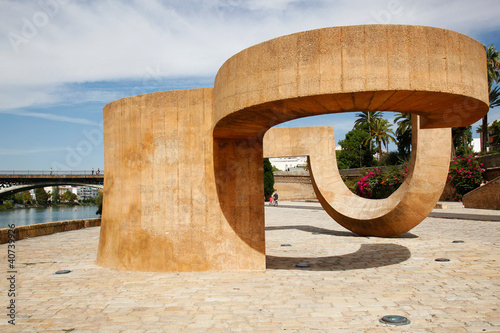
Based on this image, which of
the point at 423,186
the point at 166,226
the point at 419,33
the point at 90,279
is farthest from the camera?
the point at 423,186

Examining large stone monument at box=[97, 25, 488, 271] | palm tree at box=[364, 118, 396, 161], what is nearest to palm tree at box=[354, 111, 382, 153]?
palm tree at box=[364, 118, 396, 161]

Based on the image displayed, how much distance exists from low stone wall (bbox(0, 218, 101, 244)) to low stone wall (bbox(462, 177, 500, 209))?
71.8 feet

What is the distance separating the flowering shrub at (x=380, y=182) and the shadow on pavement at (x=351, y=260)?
59.9 feet

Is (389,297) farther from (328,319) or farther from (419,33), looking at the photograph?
(419,33)

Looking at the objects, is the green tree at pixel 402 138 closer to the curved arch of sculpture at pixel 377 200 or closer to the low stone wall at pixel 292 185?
the low stone wall at pixel 292 185

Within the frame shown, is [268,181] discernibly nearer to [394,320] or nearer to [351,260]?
[351,260]

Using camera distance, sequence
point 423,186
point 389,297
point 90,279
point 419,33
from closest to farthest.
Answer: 1. point 419,33
2. point 389,297
3. point 90,279
4. point 423,186

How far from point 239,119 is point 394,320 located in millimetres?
3726

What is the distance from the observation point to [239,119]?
6.40 meters

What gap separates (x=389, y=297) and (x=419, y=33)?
3751mm

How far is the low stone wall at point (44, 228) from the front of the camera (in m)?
13.7

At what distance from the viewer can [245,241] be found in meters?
7.57

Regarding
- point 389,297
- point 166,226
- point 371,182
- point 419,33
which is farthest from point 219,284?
point 371,182

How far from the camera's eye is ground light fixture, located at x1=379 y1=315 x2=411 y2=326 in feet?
14.6
